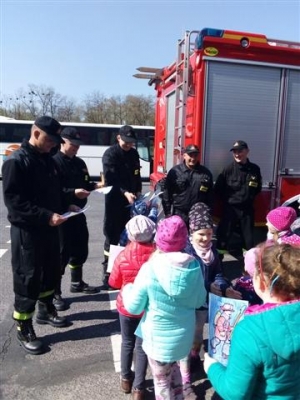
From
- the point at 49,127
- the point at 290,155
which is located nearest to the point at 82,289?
the point at 49,127

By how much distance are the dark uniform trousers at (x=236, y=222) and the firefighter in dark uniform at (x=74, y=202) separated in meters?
1.73

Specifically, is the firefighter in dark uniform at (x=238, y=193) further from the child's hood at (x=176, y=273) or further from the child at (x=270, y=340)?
the child at (x=270, y=340)

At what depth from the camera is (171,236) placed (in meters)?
2.13

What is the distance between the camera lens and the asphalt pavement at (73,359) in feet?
8.93

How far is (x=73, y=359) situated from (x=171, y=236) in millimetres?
1715

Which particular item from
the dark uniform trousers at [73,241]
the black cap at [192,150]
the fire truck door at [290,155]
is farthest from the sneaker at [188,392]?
the fire truck door at [290,155]

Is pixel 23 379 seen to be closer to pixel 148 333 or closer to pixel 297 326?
pixel 148 333

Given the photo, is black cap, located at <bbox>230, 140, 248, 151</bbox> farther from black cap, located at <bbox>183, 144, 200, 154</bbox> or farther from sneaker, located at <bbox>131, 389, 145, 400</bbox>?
sneaker, located at <bbox>131, 389, 145, 400</bbox>

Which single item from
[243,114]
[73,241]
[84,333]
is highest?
[243,114]

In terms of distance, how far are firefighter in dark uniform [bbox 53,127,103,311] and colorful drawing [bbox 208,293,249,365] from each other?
2.03 meters

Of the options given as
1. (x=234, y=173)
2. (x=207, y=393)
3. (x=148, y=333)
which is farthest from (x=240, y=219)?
(x=148, y=333)

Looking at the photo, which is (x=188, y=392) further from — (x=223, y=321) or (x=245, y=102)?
(x=245, y=102)

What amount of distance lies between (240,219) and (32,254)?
2782mm

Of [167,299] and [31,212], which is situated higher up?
[31,212]
